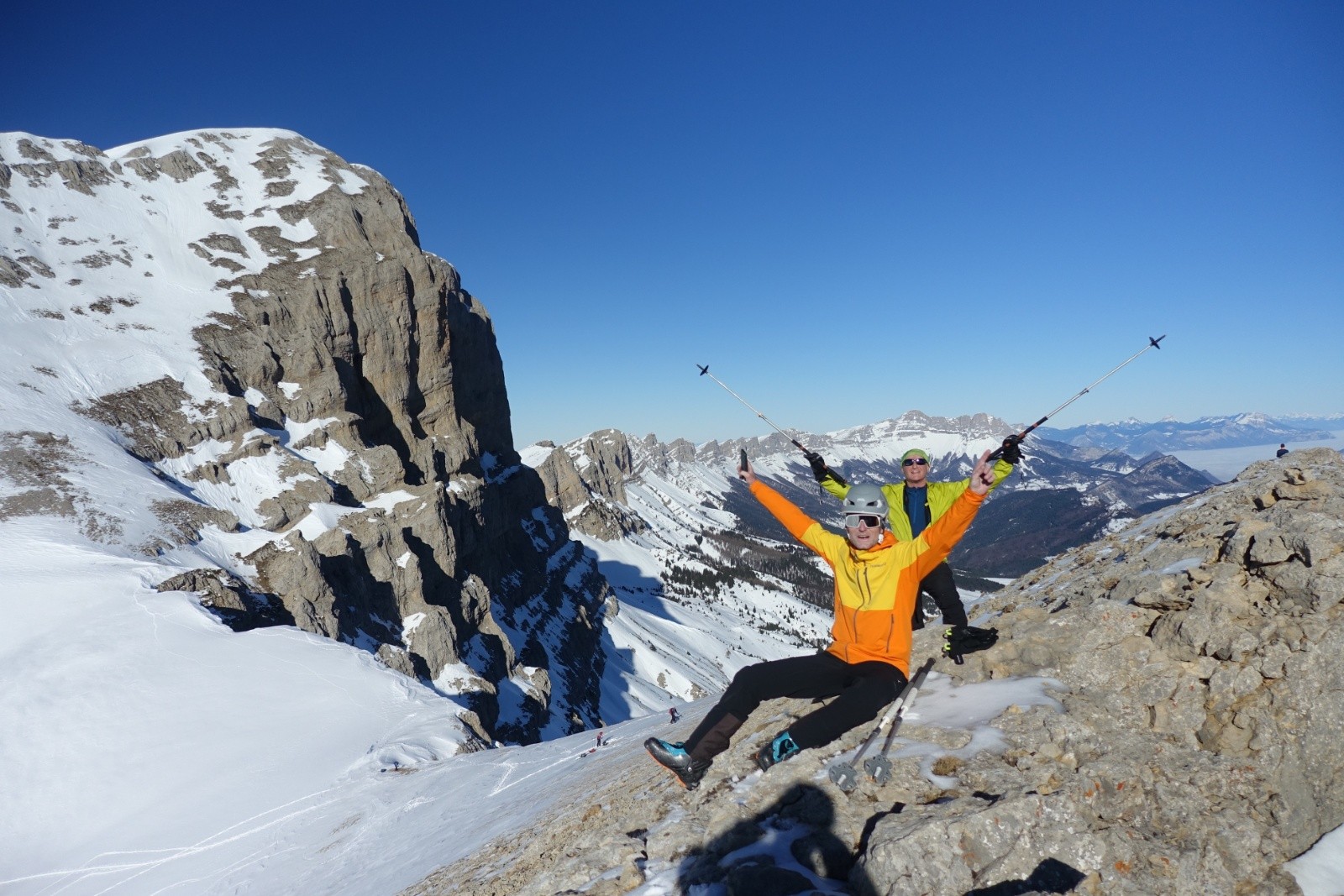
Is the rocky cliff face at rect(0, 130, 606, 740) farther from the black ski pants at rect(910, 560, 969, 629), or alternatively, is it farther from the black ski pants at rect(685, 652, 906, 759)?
the black ski pants at rect(910, 560, 969, 629)

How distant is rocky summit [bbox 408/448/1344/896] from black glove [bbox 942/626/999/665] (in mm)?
174

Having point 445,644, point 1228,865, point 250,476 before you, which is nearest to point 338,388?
point 250,476

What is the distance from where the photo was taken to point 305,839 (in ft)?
56.0

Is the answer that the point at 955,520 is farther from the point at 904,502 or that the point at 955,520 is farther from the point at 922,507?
the point at 904,502

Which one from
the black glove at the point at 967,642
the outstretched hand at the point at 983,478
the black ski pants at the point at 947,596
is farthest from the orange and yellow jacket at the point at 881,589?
the black ski pants at the point at 947,596

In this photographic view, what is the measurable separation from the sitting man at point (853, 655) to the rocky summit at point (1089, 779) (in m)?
0.68

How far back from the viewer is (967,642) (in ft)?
31.2

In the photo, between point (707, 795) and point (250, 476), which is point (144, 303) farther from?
point (707, 795)

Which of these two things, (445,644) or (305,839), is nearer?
(305,839)

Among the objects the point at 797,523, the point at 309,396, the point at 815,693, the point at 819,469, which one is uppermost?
the point at 309,396

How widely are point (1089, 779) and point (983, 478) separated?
3413 mm

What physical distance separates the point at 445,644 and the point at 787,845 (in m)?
61.9

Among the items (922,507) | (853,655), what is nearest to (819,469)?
(922,507)

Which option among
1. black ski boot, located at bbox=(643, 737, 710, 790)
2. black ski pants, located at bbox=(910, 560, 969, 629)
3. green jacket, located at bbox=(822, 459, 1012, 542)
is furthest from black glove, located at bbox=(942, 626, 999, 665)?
black ski boot, located at bbox=(643, 737, 710, 790)
